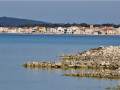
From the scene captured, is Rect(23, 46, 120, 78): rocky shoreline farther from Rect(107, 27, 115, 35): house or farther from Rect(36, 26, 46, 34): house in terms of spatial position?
Rect(36, 26, 46, 34): house

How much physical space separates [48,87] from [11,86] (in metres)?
1.75

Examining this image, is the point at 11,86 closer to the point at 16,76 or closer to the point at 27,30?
the point at 16,76

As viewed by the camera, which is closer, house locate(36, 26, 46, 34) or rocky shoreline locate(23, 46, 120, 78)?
rocky shoreline locate(23, 46, 120, 78)

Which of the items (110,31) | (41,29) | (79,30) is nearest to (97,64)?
(110,31)

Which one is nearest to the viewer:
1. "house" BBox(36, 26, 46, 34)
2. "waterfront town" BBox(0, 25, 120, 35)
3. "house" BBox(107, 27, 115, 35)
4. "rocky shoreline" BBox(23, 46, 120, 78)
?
"rocky shoreline" BBox(23, 46, 120, 78)

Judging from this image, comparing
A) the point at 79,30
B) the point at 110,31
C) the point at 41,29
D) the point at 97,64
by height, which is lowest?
the point at 110,31

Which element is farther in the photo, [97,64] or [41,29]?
[41,29]

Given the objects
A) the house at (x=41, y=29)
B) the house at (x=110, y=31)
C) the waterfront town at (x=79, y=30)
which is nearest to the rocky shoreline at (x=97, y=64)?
the house at (x=110, y=31)

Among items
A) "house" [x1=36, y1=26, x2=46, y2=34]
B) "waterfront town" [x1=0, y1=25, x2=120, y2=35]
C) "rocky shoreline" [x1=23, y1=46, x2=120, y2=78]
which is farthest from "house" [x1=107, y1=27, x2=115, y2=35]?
"rocky shoreline" [x1=23, y1=46, x2=120, y2=78]

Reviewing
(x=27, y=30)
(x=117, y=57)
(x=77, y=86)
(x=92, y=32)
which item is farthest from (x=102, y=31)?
(x=77, y=86)

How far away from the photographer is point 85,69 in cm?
2859

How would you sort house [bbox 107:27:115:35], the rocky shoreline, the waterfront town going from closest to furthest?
the rocky shoreline → house [bbox 107:27:115:35] → the waterfront town

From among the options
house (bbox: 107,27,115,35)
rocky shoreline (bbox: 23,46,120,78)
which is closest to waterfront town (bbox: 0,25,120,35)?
house (bbox: 107,27,115,35)

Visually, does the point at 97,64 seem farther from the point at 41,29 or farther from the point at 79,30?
the point at 41,29
